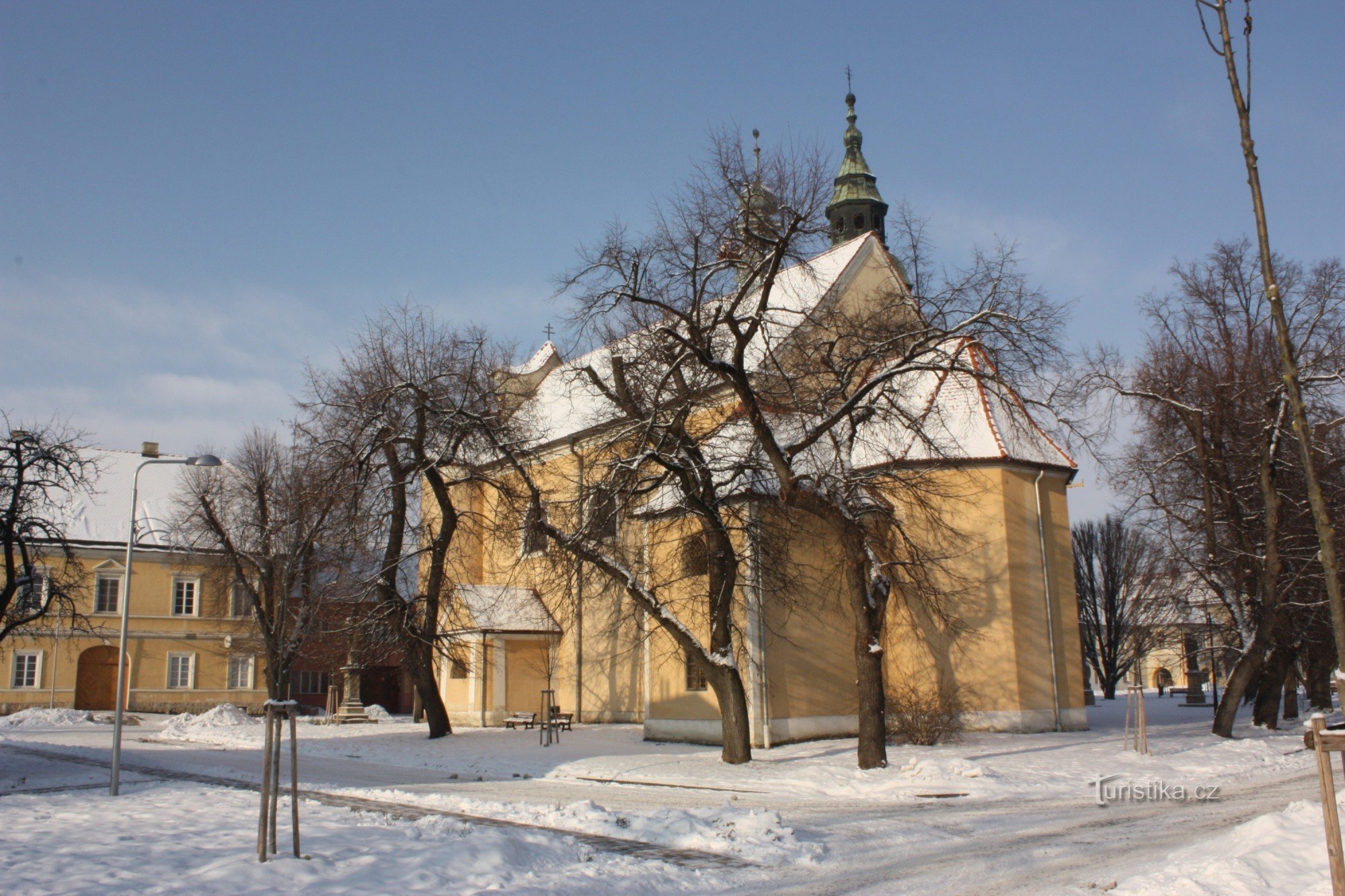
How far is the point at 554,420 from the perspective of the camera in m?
36.2

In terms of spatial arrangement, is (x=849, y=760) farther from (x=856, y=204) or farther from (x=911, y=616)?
(x=856, y=204)

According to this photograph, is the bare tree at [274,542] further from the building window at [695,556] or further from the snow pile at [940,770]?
the snow pile at [940,770]

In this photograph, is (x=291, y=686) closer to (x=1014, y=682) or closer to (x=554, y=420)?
(x=554, y=420)

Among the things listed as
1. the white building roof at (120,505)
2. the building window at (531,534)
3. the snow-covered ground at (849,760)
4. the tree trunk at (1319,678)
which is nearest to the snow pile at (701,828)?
the snow-covered ground at (849,760)

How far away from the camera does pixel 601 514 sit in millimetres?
19812

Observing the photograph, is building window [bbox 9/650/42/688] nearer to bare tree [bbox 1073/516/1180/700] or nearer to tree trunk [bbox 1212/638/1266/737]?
tree trunk [bbox 1212/638/1266/737]

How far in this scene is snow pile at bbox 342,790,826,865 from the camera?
10.6 metres

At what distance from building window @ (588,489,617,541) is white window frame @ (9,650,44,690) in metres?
33.2

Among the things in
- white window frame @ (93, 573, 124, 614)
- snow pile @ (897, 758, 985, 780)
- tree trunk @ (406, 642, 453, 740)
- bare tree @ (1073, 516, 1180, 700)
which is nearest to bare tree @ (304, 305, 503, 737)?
tree trunk @ (406, 642, 453, 740)

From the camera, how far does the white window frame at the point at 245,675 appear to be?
4597cm

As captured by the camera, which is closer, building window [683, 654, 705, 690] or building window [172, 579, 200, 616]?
building window [683, 654, 705, 690]

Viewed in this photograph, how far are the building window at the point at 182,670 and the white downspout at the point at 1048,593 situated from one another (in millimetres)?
36128

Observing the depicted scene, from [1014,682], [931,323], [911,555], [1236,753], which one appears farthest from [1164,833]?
[1014,682]

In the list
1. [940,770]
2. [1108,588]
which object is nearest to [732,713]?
[940,770]
